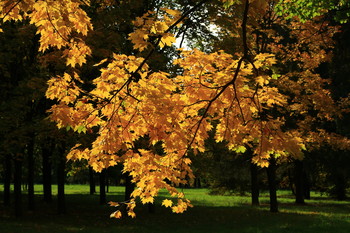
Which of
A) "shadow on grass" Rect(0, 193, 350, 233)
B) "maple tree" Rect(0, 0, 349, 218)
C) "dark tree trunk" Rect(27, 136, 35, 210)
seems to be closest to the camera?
"maple tree" Rect(0, 0, 349, 218)

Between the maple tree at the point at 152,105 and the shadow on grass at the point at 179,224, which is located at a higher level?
the maple tree at the point at 152,105

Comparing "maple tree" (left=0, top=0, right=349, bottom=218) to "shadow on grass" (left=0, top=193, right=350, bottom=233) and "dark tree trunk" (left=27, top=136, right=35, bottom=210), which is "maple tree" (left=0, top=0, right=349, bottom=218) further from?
"dark tree trunk" (left=27, top=136, right=35, bottom=210)

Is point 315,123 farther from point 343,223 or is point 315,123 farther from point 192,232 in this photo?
point 192,232

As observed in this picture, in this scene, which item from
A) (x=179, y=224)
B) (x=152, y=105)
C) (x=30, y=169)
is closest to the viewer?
(x=152, y=105)

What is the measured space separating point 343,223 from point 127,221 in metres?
9.02

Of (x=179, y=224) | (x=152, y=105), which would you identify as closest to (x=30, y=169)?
(x=179, y=224)

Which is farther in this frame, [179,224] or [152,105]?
[179,224]

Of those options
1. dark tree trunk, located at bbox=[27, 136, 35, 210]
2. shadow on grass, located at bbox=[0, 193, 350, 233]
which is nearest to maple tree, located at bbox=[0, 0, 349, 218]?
shadow on grass, located at bbox=[0, 193, 350, 233]

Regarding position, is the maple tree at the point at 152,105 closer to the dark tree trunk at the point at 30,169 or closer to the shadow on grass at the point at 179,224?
the shadow on grass at the point at 179,224

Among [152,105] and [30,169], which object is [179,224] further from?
[152,105]

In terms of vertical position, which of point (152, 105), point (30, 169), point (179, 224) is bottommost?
point (179, 224)

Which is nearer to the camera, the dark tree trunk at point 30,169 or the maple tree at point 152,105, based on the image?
the maple tree at point 152,105

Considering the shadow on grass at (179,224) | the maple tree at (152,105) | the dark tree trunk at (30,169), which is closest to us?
the maple tree at (152,105)

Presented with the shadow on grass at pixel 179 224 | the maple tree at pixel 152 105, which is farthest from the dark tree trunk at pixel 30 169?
the maple tree at pixel 152 105
